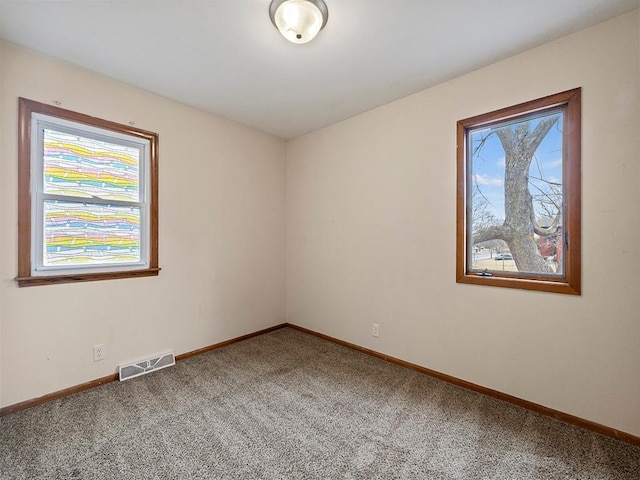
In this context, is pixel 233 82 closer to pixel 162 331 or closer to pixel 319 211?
pixel 319 211

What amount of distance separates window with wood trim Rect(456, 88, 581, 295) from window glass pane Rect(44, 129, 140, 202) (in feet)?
9.42

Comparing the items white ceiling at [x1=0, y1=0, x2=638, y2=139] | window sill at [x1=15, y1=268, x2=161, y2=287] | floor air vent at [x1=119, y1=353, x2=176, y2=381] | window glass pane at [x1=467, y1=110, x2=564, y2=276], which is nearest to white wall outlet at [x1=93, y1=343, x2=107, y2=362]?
floor air vent at [x1=119, y1=353, x2=176, y2=381]

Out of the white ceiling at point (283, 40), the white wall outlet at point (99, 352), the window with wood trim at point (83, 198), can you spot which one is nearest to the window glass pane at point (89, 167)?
the window with wood trim at point (83, 198)

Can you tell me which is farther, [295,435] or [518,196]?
[518,196]

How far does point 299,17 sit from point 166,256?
7.44ft

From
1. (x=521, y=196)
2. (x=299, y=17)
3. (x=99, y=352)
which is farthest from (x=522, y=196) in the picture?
(x=99, y=352)

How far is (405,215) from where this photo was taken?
2682 millimetres

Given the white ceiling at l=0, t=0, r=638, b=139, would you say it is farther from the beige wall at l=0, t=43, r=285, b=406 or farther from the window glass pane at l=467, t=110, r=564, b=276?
the window glass pane at l=467, t=110, r=564, b=276

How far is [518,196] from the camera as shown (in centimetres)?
215

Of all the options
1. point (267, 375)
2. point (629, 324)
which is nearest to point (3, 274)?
point (267, 375)

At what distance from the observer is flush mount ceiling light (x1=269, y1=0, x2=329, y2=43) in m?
1.58

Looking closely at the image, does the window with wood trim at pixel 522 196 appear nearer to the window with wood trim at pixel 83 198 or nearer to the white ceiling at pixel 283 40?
the white ceiling at pixel 283 40

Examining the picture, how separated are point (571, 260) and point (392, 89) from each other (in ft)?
6.29

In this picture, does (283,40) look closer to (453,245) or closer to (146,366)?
(453,245)
